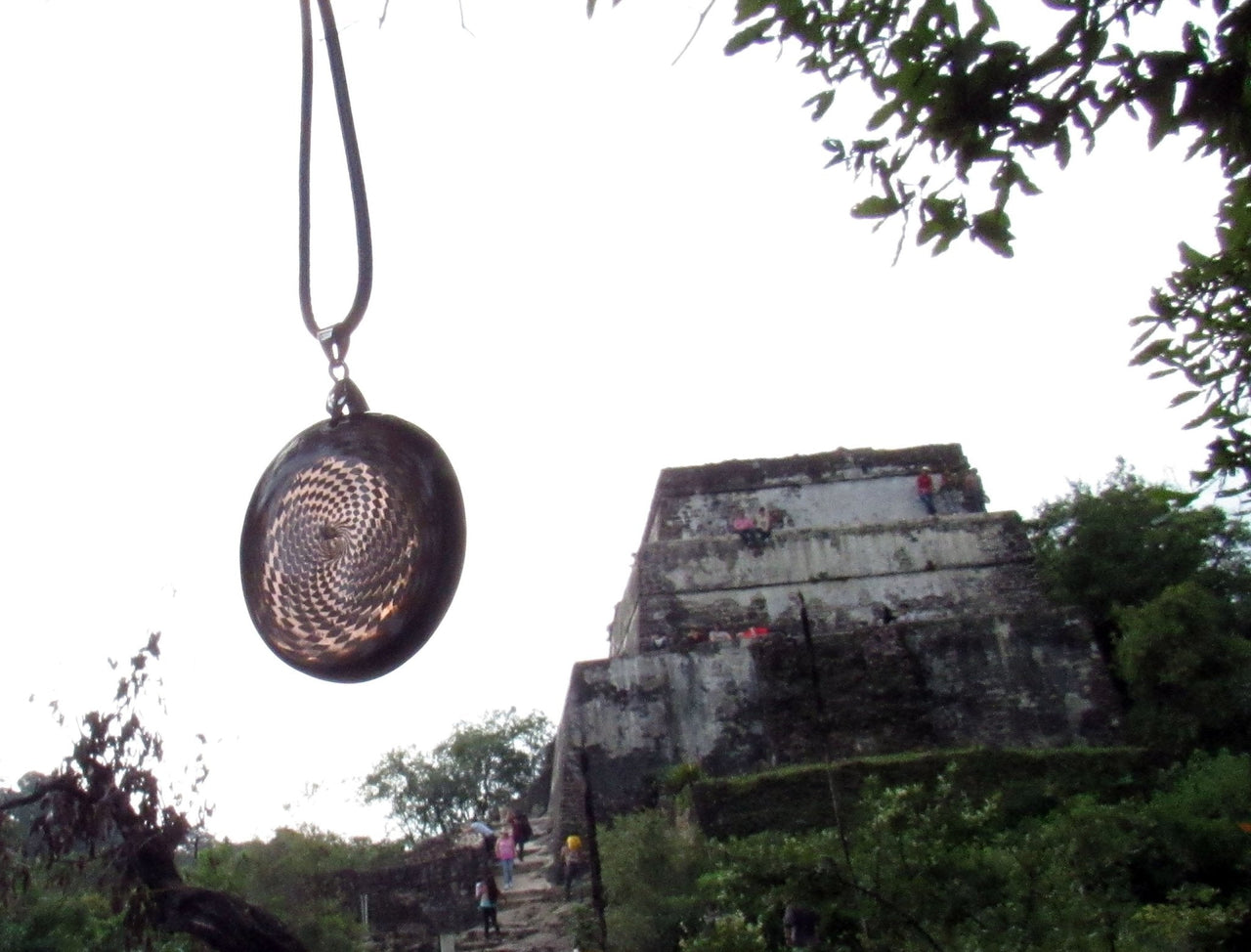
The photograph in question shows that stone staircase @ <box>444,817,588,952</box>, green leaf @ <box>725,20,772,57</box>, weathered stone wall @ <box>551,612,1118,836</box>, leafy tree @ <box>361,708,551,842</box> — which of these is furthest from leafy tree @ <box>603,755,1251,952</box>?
leafy tree @ <box>361,708,551,842</box>

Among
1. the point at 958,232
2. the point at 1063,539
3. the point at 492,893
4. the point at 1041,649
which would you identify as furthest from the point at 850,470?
the point at 958,232

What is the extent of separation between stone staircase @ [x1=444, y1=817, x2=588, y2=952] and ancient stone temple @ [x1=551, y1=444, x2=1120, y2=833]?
77cm

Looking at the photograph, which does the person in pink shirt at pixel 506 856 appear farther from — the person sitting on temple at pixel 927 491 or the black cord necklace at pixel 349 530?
the black cord necklace at pixel 349 530

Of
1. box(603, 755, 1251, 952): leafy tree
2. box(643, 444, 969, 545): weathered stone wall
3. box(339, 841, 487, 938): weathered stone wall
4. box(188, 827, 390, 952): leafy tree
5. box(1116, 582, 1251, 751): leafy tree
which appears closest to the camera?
box(603, 755, 1251, 952): leafy tree

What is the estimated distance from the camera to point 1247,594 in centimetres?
1554

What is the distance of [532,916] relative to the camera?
11633 mm

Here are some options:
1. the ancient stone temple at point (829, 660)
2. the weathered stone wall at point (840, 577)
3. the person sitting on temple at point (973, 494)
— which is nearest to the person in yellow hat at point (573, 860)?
the ancient stone temple at point (829, 660)

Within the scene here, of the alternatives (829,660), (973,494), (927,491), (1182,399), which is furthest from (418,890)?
(1182,399)

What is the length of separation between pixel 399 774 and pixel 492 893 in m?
18.9

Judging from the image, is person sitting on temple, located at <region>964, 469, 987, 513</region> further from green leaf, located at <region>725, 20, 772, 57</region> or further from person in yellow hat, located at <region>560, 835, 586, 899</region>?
green leaf, located at <region>725, 20, 772, 57</region>

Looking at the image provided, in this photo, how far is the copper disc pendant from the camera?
178 centimetres

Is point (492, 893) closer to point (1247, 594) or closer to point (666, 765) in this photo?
point (666, 765)

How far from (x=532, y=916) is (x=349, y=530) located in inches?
420

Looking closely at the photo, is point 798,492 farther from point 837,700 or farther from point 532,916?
point 532,916
